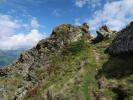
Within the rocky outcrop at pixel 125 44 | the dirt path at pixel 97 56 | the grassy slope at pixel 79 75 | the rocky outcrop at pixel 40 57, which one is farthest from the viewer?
the rocky outcrop at pixel 40 57

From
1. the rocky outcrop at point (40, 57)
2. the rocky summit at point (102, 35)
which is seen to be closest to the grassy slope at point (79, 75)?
the rocky outcrop at point (40, 57)

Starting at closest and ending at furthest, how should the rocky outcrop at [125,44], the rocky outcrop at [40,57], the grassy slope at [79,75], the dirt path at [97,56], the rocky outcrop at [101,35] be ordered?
the grassy slope at [79,75] → the rocky outcrop at [125,44] → the dirt path at [97,56] → the rocky outcrop at [40,57] → the rocky outcrop at [101,35]

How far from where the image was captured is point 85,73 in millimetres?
59906

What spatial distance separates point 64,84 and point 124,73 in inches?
572

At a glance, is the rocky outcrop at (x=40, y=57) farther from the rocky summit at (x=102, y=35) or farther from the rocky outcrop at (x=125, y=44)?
the rocky outcrop at (x=125, y=44)

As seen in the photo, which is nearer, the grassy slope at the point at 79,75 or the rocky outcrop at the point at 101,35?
the grassy slope at the point at 79,75

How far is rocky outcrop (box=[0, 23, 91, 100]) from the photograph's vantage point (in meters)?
75.7

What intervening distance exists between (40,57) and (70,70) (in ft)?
67.6

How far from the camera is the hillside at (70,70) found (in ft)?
173

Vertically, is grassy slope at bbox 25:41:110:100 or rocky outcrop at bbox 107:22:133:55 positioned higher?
rocky outcrop at bbox 107:22:133:55

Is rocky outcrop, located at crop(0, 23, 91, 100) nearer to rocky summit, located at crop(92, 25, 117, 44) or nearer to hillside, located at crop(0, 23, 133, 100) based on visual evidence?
hillside, located at crop(0, 23, 133, 100)

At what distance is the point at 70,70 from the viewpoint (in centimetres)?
6538

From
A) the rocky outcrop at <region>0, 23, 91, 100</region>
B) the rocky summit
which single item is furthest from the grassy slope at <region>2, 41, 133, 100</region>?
the rocky summit

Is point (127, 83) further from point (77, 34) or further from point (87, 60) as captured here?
point (77, 34)
